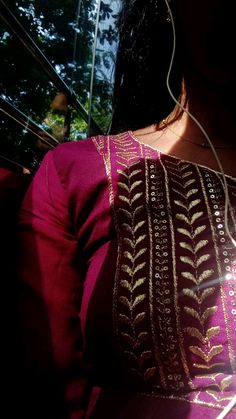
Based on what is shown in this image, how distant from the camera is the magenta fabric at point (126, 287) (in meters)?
0.65

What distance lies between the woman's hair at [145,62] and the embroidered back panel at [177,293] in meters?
0.46

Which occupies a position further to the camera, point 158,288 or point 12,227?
point 12,227

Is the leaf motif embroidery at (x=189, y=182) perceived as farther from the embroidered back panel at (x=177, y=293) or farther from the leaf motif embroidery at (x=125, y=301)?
the leaf motif embroidery at (x=125, y=301)

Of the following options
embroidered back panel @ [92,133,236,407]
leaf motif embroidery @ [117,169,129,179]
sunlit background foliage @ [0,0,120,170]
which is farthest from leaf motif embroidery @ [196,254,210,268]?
sunlit background foliage @ [0,0,120,170]

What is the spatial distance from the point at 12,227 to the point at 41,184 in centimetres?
11

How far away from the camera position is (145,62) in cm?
116

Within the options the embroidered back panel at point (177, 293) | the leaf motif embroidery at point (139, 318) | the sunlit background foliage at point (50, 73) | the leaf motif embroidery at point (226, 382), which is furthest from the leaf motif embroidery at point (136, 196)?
the sunlit background foliage at point (50, 73)

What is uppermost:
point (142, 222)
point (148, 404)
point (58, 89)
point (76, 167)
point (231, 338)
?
point (58, 89)

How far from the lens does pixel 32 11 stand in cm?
213

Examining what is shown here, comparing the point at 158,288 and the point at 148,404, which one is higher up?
the point at 158,288

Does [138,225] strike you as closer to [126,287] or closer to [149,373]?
[126,287]

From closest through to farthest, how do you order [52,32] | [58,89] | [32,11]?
1. [32,11]
2. [52,32]
3. [58,89]

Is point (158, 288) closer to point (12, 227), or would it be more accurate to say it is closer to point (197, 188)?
point (197, 188)

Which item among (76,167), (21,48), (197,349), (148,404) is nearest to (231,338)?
(197,349)
